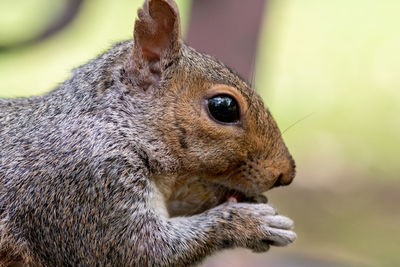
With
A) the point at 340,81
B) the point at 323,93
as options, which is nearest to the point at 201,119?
the point at 323,93

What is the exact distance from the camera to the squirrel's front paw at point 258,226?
2.84m

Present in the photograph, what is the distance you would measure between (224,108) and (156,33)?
1.44 ft

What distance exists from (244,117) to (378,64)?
800 centimetres

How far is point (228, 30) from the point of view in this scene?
518 centimetres

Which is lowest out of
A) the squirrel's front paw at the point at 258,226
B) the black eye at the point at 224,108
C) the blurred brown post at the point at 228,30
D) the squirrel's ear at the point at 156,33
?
the squirrel's front paw at the point at 258,226

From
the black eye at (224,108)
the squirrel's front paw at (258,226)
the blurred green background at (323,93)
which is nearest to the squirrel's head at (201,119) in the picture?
the black eye at (224,108)

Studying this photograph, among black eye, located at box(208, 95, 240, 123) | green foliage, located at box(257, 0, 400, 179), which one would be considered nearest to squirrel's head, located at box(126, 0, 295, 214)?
black eye, located at box(208, 95, 240, 123)

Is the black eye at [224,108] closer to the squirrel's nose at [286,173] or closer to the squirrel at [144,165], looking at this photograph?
the squirrel at [144,165]

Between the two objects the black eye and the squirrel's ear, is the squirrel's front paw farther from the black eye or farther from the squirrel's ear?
the squirrel's ear

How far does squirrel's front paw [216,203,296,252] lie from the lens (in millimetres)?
2844

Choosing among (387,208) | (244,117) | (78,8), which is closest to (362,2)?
(387,208)

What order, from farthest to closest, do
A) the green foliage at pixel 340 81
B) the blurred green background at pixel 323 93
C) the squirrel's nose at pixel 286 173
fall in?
the green foliage at pixel 340 81 → the blurred green background at pixel 323 93 → the squirrel's nose at pixel 286 173

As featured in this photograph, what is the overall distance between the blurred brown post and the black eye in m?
2.24

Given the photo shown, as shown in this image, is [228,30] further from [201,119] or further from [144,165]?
[144,165]
